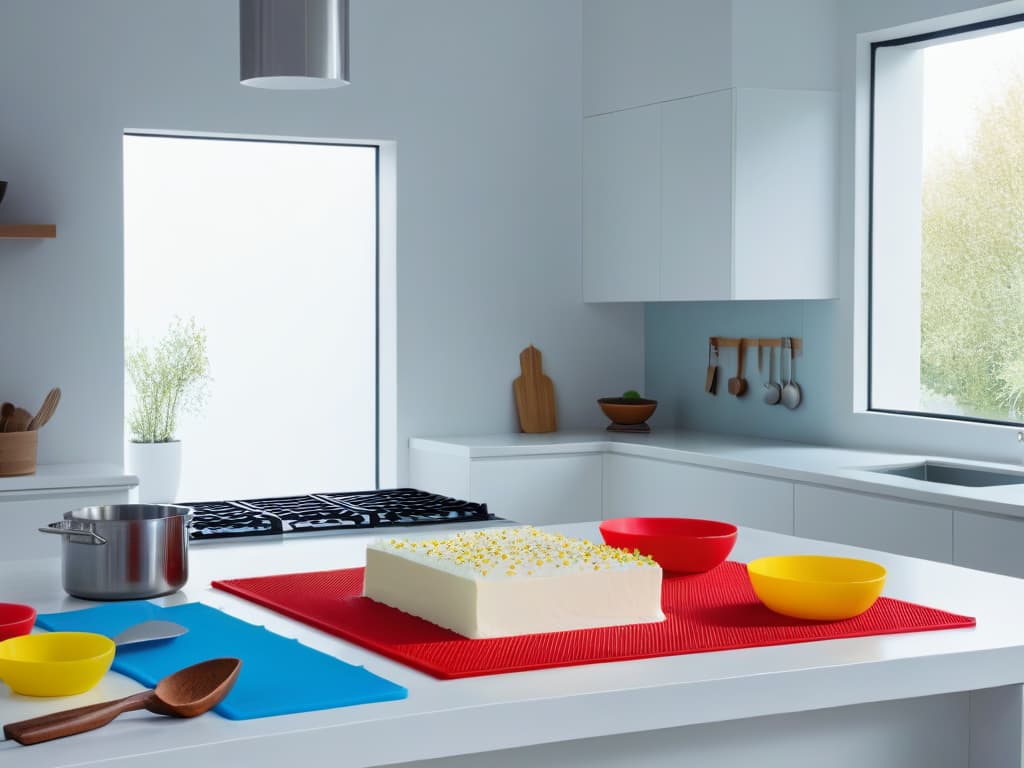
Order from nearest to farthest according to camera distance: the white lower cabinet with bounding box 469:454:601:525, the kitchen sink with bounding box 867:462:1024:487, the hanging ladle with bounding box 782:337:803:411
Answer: the kitchen sink with bounding box 867:462:1024:487, the white lower cabinet with bounding box 469:454:601:525, the hanging ladle with bounding box 782:337:803:411

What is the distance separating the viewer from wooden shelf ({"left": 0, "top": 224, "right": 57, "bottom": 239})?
4.25m

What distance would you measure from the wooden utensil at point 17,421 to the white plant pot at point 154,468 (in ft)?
1.71

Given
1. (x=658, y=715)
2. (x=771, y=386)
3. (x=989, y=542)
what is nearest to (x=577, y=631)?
(x=658, y=715)

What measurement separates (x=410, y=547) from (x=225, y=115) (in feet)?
10.9

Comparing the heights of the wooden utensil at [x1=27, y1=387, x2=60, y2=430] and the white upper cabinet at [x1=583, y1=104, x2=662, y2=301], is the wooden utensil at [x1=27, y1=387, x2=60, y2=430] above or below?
below

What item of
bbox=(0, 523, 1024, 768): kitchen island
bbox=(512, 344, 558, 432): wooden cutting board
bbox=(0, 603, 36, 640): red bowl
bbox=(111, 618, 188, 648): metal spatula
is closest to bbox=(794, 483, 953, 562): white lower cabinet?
bbox=(0, 523, 1024, 768): kitchen island

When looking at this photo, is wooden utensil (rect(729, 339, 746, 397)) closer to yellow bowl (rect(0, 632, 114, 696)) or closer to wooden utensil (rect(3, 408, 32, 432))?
wooden utensil (rect(3, 408, 32, 432))

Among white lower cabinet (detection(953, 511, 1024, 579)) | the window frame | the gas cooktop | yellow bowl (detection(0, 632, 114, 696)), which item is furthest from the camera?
the window frame

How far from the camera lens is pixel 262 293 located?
4.95 m

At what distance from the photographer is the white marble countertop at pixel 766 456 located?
137 inches

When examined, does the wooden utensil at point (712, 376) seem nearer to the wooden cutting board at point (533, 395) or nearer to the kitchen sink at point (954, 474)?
the wooden cutting board at point (533, 395)

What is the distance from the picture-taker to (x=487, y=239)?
17.7ft

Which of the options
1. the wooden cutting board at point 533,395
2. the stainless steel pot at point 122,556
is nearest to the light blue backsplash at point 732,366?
the wooden cutting board at point 533,395

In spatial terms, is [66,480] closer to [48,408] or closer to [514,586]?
[48,408]
